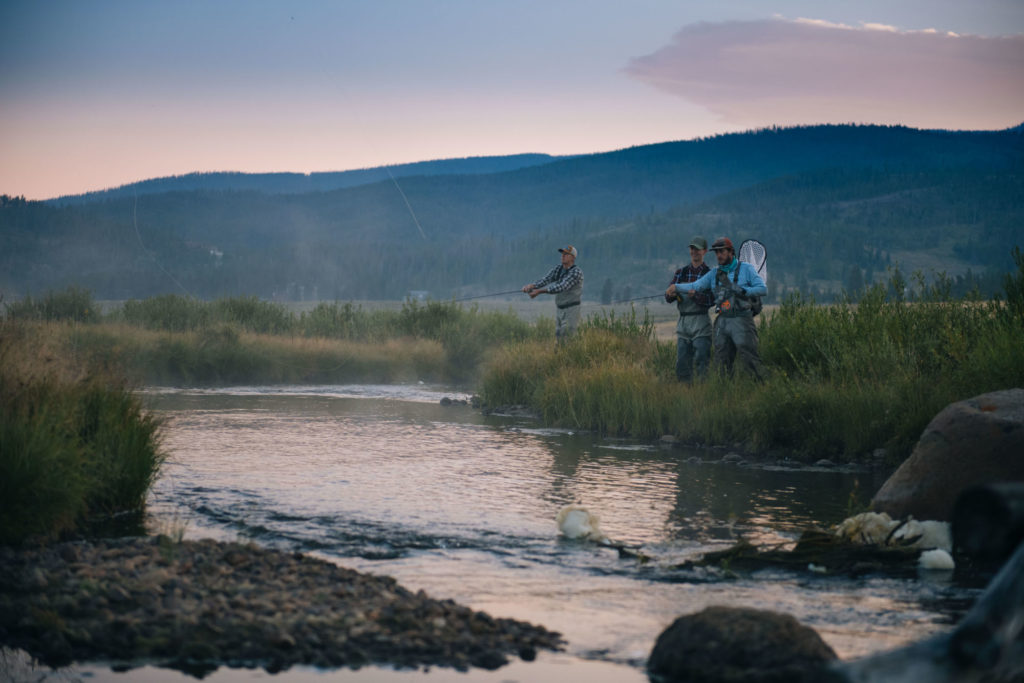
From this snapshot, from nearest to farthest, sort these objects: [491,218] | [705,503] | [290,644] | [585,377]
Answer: [290,644]
[705,503]
[585,377]
[491,218]

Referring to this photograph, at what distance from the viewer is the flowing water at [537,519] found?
5531mm

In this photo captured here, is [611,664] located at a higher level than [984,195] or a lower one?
lower

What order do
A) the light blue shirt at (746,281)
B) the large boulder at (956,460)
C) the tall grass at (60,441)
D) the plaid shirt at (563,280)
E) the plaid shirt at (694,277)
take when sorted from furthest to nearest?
the plaid shirt at (563,280), the plaid shirt at (694,277), the light blue shirt at (746,281), the large boulder at (956,460), the tall grass at (60,441)

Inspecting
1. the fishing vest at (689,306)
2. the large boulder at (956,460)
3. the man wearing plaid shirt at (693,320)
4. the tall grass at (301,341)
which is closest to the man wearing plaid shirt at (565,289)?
the man wearing plaid shirt at (693,320)

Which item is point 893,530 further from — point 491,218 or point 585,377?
point 491,218

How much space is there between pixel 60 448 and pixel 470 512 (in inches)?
122

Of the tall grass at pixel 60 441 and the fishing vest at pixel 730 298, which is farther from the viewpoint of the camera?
the fishing vest at pixel 730 298

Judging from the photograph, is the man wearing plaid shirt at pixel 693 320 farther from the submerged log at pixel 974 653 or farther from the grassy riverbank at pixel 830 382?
the submerged log at pixel 974 653

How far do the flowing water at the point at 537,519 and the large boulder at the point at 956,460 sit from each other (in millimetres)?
420

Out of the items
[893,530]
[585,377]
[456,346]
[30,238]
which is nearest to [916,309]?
[585,377]

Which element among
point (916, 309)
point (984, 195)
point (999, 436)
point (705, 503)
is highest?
point (984, 195)

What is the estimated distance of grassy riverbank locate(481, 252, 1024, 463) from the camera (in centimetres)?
1133

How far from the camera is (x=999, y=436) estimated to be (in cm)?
766

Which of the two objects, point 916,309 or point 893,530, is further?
point 916,309
